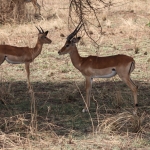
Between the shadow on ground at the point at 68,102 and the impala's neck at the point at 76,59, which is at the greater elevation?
the impala's neck at the point at 76,59

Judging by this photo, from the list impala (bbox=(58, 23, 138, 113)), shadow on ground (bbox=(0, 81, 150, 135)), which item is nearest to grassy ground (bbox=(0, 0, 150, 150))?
shadow on ground (bbox=(0, 81, 150, 135))

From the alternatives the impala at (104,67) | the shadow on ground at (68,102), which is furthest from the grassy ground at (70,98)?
the impala at (104,67)

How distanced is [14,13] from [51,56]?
13.9 feet

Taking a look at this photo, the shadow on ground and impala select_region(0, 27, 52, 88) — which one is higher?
impala select_region(0, 27, 52, 88)

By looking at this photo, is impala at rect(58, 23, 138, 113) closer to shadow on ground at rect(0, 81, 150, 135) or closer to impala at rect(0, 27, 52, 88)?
shadow on ground at rect(0, 81, 150, 135)

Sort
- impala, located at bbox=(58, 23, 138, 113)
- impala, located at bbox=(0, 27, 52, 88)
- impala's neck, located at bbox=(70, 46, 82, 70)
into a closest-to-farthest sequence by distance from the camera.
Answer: impala, located at bbox=(58, 23, 138, 113) < impala's neck, located at bbox=(70, 46, 82, 70) < impala, located at bbox=(0, 27, 52, 88)

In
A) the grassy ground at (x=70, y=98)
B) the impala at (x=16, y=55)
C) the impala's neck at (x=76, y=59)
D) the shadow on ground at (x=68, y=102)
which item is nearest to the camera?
the grassy ground at (x=70, y=98)

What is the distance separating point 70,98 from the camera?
7348 millimetres

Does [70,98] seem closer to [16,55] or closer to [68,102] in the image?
[68,102]

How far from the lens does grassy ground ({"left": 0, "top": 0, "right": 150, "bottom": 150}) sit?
16.6ft

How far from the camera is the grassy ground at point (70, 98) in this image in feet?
16.6

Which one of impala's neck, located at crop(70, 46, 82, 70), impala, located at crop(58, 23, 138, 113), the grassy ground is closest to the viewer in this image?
the grassy ground

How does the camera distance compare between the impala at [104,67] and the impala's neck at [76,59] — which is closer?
the impala at [104,67]

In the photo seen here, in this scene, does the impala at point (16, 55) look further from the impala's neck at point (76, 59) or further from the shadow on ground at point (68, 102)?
the impala's neck at point (76, 59)
